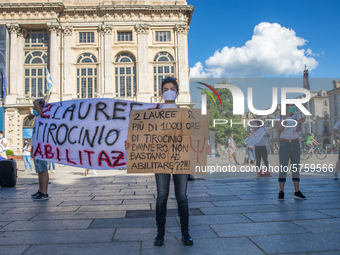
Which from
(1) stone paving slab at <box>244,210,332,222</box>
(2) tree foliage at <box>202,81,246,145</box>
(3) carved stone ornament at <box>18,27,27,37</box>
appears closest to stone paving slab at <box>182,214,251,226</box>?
(1) stone paving slab at <box>244,210,332,222</box>

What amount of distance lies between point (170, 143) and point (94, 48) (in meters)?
30.7

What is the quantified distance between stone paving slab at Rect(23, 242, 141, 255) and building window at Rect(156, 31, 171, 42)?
31.1 metres

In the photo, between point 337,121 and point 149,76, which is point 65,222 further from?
point 149,76

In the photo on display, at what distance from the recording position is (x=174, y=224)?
429 centimetres

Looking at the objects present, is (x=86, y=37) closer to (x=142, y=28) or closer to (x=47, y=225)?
(x=142, y=28)

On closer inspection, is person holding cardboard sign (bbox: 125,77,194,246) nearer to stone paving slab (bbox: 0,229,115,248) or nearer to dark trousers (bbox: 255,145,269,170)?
stone paving slab (bbox: 0,229,115,248)

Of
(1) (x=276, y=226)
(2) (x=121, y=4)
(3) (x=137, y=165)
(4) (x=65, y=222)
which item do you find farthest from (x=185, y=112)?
(2) (x=121, y=4)

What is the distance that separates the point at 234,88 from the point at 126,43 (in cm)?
2533

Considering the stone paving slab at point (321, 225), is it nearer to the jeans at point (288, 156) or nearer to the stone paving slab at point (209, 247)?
the stone paving slab at point (209, 247)

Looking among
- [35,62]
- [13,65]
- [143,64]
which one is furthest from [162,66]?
[13,65]

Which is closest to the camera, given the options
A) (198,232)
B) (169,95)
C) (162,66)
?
(169,95)

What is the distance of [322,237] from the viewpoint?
3490 millimetres

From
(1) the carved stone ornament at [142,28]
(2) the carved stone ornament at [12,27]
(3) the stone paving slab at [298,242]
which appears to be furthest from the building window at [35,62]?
(3) the stone paving slab at [298,242]

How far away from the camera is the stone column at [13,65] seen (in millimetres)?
30391
